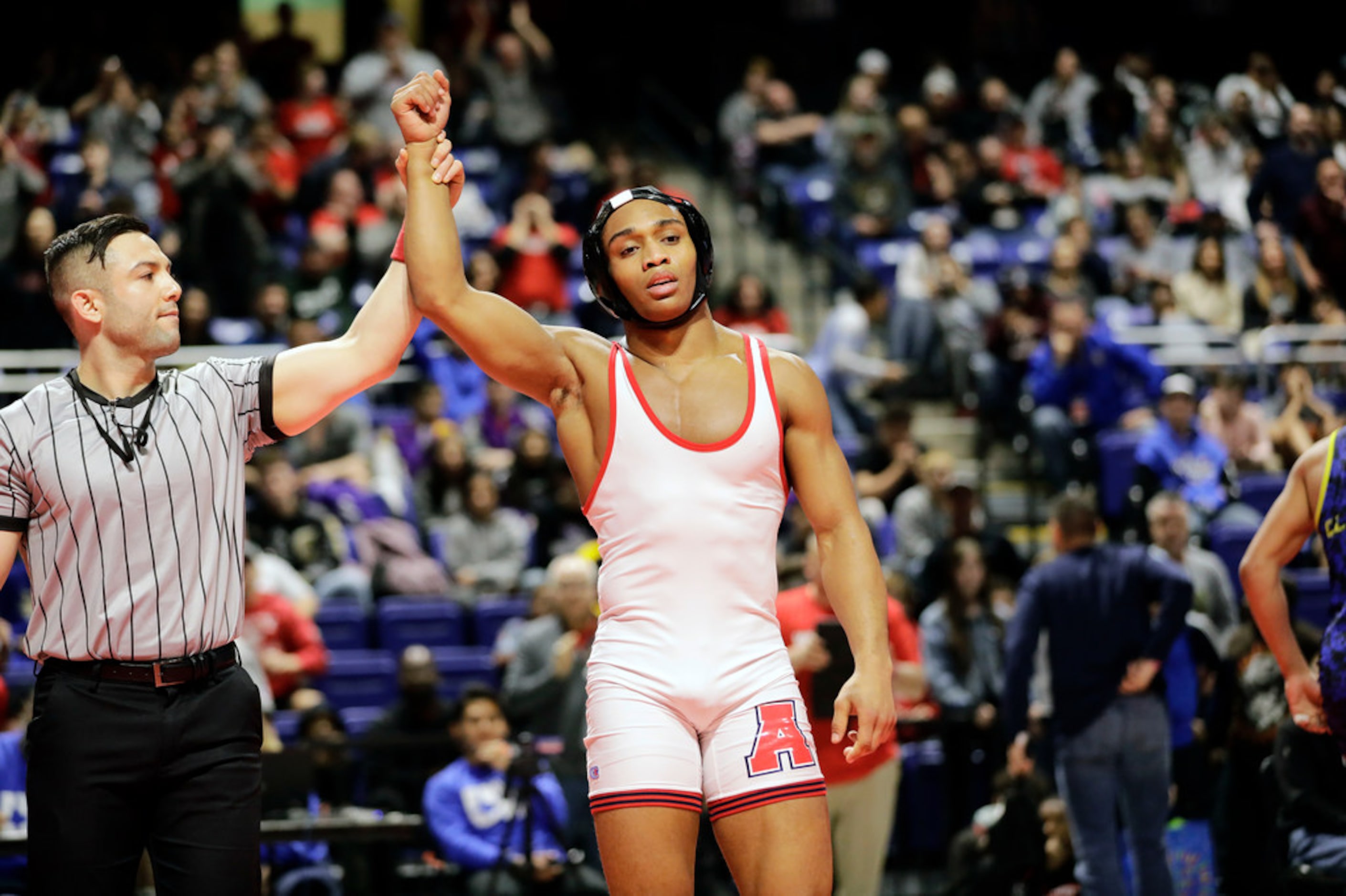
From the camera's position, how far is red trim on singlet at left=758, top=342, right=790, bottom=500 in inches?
137

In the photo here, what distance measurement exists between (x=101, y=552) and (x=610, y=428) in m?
1.06

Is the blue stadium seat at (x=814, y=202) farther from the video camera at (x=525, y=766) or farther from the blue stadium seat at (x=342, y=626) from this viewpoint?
the video camera at (x=525, y=766)

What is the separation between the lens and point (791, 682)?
341cm

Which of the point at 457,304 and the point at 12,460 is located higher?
the point at 457,304

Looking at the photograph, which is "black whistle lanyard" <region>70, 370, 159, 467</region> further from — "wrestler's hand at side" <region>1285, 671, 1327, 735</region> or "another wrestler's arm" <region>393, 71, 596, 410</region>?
"wrestler's hand at side" <region>1285, 671, 1327, 735</region>

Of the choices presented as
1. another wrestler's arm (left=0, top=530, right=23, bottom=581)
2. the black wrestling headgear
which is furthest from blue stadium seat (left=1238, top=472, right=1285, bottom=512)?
another wrestler's arm (left=0, top=530, right=23, bottom=581)

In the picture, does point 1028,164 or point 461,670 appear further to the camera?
point 1028,164

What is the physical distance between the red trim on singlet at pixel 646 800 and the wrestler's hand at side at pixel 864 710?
0.33m

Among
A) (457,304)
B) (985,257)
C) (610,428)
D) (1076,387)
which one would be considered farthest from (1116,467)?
(457,304)

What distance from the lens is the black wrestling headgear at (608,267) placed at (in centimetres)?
357

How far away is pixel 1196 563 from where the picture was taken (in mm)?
8336

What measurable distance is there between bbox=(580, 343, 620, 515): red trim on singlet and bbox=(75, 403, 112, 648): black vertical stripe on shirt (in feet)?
3.19

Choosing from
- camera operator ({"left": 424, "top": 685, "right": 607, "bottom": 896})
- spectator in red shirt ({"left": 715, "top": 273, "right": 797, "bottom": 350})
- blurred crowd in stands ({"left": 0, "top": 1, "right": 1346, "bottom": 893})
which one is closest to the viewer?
camera operator ({"left": 424, "top": 685, "right": 607, "bottom": 896})

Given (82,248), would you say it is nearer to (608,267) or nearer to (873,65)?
(608,267)
